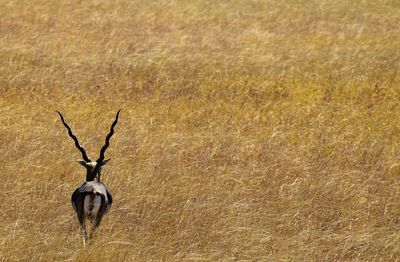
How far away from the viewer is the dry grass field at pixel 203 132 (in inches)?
246

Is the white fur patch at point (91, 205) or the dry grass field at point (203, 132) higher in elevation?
the white fur patch at point (91, 205)

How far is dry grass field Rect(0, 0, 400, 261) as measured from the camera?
625 centimetres

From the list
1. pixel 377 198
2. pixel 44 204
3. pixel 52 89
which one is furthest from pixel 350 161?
pixel 52 89

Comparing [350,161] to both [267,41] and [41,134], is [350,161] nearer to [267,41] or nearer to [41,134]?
[41,134]

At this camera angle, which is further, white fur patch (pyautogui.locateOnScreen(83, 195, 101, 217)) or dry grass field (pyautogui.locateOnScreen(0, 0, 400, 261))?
dry grass field (pyautogui.locateOnScreen(0, 0, 400, 261))

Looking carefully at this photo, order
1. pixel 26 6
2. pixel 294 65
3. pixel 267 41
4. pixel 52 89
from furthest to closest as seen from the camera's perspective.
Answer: pixel 26 6, pixel 267 41, pixel 294 65, pixel 52 89

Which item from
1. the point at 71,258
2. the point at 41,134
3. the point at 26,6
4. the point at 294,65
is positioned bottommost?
the point at 26,6

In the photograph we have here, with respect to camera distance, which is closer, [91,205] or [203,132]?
[91,205]

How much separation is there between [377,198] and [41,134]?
376 cm

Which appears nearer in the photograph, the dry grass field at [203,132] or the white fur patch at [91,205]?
the white fur patch at [91,205]

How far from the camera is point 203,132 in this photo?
932 cm

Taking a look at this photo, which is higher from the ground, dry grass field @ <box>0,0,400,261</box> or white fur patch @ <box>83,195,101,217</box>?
white fur patch @ <box>83,195,101,217</box>

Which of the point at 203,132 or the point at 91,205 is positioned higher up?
the point at 91,205

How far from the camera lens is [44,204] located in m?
6.79
